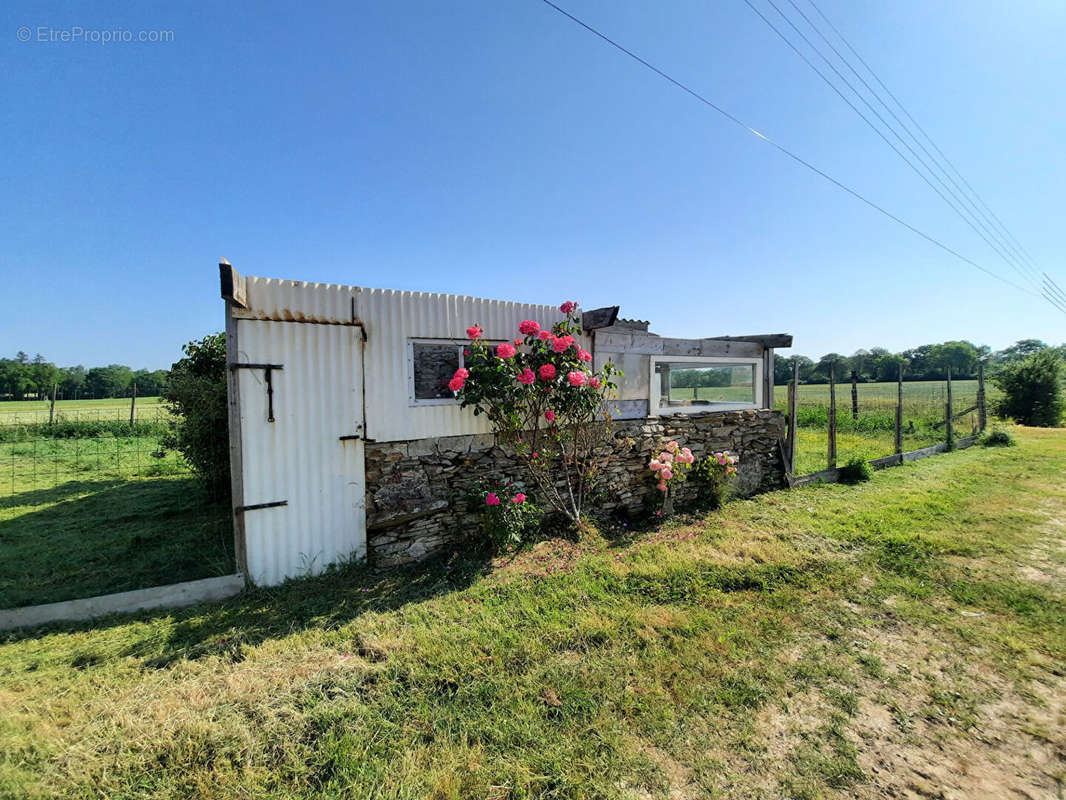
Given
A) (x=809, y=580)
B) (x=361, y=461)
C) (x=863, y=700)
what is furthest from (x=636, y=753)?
(x=361, y=461)

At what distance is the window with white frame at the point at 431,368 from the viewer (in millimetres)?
4305

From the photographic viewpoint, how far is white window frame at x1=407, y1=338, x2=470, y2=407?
4.27m

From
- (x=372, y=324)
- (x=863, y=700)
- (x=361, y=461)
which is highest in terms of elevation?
(x=372, y=324)

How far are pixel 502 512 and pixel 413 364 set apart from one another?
5.99 ft

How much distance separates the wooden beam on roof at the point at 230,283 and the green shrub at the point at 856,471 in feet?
30.3

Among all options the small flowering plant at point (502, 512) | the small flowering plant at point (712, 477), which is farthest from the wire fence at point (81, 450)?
the small flowering plant at point (712, 477)

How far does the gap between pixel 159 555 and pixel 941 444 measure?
49.1 ft

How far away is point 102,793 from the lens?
174 cm

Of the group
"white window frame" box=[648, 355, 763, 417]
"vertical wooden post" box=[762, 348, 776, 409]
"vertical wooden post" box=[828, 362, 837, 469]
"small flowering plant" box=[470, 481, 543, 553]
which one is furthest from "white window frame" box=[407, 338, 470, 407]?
"vertical wooden post" box=[828, 362, 837, 469]

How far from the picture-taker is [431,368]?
446 cm

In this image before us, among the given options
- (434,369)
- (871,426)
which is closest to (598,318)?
(434,369)

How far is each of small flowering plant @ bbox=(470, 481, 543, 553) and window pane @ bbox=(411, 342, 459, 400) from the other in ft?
3.74

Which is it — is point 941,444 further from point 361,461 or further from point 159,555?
point 159,555

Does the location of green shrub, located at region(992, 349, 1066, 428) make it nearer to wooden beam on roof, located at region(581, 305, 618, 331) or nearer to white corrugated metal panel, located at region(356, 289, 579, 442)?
wooden beam on roof, located at region(581, 305, 618, 331)
